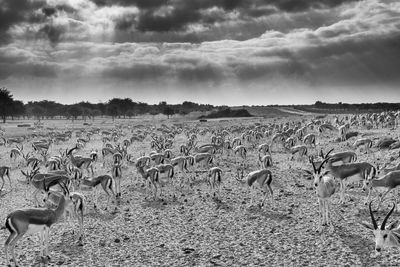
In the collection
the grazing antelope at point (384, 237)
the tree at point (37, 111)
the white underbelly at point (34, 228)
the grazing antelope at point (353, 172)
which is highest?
the tree at point (37, 111)

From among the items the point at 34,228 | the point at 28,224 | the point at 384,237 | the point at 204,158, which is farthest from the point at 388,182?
the point at 28,224

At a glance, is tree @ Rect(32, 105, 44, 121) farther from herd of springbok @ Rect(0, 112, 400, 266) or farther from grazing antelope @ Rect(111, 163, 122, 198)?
grazing antelope @ Rect(111, 163, 122, 198)

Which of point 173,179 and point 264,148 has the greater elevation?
point 264,148

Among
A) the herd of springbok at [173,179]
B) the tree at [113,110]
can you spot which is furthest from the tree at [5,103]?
the herd of springbok at [173,179]

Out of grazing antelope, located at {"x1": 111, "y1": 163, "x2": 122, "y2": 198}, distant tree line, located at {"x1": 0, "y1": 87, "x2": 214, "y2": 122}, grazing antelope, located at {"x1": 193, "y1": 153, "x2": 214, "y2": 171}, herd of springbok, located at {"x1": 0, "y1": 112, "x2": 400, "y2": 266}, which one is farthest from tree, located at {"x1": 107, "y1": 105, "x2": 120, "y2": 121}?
grazing antelope, located at {"x1": 111, "y1": 163, "x2": 122, "y2": 198}

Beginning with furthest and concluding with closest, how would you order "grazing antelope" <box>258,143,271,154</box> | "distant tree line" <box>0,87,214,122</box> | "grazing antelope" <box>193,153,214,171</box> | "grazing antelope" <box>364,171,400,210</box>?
"distant tree line" <box>0,87,214,122</box> → "grazing antelope" <box>258,143,271,154</box> → "grazing antelope" <box>193,153,214,171</box> → "grazing antelope" <box>364,171,400,210</box>

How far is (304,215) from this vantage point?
48.8 feet

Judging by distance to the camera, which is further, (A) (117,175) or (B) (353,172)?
(A) (117,175)

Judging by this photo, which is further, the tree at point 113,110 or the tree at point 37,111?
the tree at point 37,111

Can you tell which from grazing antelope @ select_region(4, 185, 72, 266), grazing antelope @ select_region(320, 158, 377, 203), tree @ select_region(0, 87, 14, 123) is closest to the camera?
grazing antelope @ select_region(4, 185, 72, 266)

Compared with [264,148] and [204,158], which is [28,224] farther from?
[264,148]

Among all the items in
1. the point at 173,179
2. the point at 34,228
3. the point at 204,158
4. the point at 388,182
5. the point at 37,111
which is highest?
the point at 37,111

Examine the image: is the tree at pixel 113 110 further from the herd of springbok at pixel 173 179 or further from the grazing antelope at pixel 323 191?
the grazing antelope at pixel 323 191

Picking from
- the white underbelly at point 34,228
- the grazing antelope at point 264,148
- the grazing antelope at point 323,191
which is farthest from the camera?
the grazing antelope at point 264,148
